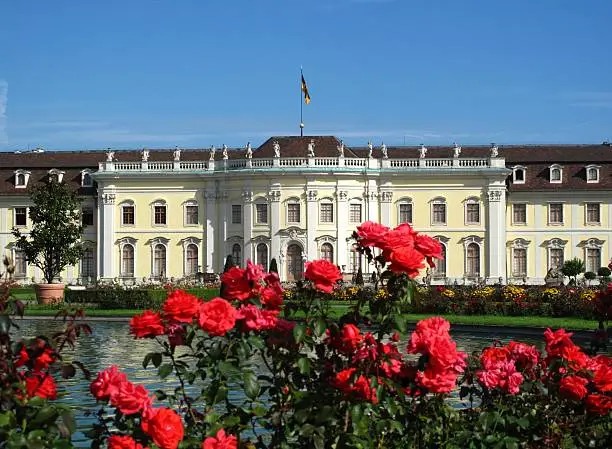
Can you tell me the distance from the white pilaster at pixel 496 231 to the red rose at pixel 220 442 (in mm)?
47693

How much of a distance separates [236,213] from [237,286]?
47355 mm

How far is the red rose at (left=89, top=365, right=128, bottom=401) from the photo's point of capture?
6.65 m

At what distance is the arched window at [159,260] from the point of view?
182ft

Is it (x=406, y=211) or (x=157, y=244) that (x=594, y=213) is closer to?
(x=406, y=211)

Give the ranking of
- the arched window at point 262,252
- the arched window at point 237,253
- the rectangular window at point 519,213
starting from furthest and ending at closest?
the rectangular window at point 519,213 → the arched window at point 237,253 → the arched window at point 262,252

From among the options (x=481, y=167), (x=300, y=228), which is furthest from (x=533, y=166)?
(x=300, y=228)

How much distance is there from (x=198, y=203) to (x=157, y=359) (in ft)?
159

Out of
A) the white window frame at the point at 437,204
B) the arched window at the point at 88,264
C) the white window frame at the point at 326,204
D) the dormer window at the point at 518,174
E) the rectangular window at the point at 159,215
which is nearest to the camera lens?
the white window frame at the point at 326,204

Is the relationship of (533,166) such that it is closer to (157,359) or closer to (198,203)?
(198,203)

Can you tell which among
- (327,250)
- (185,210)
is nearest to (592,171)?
(327,250)

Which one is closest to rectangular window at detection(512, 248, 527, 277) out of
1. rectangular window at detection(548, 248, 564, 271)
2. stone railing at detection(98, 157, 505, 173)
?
rectangular window at detection(548, 248, 564, 271)

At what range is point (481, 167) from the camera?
53406 millimetres

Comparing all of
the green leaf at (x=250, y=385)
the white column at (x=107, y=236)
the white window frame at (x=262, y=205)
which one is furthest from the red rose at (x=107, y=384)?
the white column at (x=107, y=236)

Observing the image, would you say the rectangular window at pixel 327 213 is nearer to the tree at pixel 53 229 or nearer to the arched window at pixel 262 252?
the arched window at pixel 262 252
